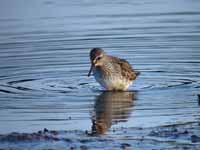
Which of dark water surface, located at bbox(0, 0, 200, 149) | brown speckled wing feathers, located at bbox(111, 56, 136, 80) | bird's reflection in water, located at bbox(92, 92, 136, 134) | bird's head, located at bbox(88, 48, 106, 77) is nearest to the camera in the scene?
bird's reflection in water, located at bbox(92, 92, 136, 134)

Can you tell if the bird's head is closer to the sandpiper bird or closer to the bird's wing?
the sandpiper bird

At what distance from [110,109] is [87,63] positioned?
445 cm

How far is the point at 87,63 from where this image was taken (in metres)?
19.1

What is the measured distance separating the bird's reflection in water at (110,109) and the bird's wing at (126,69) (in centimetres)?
51

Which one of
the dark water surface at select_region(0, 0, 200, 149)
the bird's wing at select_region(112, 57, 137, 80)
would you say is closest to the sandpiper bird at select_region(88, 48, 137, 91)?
the bird's wing at select_region(112, 57, 137, 80)

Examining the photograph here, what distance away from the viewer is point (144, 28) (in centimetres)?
2273

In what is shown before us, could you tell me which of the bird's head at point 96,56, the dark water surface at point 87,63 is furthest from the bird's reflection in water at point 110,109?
the bird's head at point 96,56

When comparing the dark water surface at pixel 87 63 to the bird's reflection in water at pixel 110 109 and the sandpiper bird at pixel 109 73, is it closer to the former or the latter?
the bird's reflection in water at pixel 110 109

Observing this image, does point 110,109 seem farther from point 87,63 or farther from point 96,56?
point 87,63

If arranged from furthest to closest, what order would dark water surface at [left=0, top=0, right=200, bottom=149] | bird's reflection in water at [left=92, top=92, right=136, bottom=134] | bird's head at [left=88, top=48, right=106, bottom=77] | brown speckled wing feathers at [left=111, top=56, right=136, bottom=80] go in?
brown speckled wing feathers at [left=111, top=56, right=136, bottom=80]
bird's head at [left=88, top=48, right=106, bottom=77]
dark water surface at [left=0, top=0, right=200, bottom=149]
bird's reflection in water at [left=92, top=92, right=136, bottom=134]

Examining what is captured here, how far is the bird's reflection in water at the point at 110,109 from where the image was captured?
43.9ft

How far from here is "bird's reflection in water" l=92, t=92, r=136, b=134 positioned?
13375mm

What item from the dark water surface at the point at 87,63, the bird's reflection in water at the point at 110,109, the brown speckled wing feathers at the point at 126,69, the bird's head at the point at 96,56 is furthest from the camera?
the brown speckled wing feathers at the point at 126,69

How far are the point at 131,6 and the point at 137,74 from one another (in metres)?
8.88
